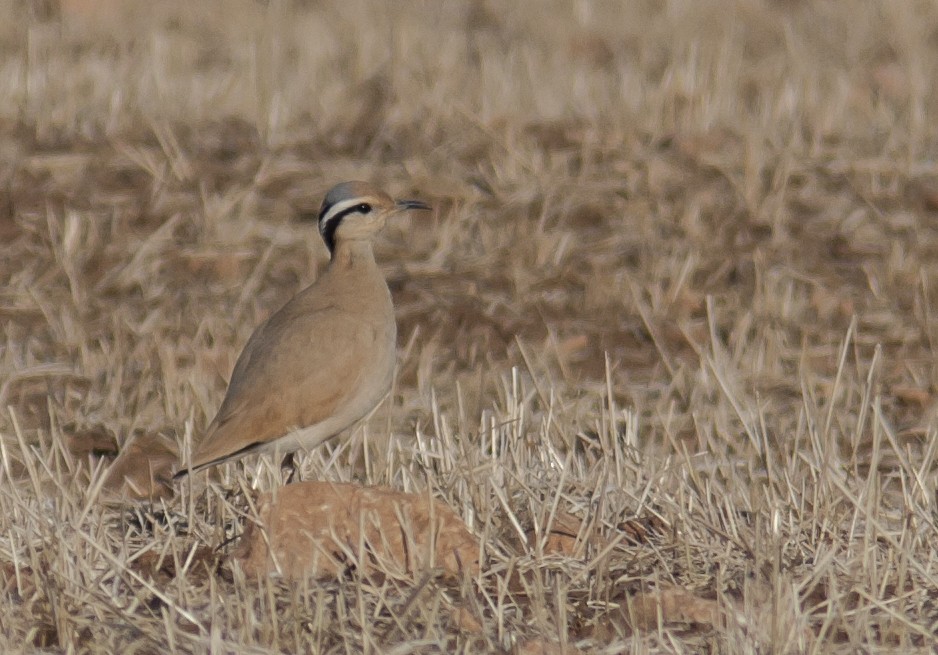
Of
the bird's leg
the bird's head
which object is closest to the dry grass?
the bird's leg

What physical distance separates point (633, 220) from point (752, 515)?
155 inches

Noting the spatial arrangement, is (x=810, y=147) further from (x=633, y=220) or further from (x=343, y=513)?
(x=343, y=513)

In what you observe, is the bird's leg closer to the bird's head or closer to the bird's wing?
the bird's wing

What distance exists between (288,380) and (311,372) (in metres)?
0.08

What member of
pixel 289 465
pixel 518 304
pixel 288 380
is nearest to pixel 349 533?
pixel 288 380

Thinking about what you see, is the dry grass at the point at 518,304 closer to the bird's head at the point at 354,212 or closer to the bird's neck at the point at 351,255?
the bird's neck at the point at 351,255

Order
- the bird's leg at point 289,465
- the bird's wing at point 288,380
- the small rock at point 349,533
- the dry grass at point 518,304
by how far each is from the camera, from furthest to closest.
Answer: the bird's leg at point 289,465, the bird's wing at point 288,380, the small rock at point 349,533, the dry grass at point 518,304

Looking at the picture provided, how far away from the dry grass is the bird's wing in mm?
168

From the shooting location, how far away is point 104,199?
9.01 meters

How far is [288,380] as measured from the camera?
18.9ft

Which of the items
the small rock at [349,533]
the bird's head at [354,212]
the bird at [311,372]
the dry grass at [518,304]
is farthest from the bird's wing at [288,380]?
the small rock at [349,533]

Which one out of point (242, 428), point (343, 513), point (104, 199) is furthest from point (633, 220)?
point (343, 513)

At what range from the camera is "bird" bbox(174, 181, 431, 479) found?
5.64 meters

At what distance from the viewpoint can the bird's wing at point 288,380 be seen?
5590mm
